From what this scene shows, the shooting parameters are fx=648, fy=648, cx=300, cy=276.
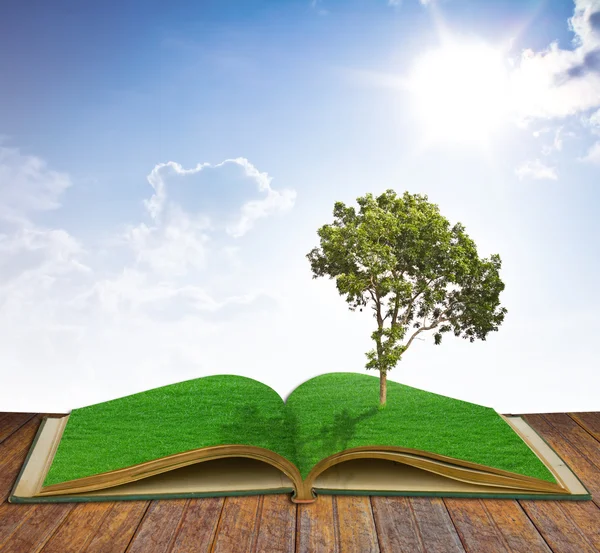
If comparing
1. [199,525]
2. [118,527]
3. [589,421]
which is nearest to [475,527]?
[199,525]

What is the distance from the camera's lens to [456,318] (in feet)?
22.2

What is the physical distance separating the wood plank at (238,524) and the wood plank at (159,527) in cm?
38

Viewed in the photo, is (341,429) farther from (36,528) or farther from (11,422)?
(11,422)

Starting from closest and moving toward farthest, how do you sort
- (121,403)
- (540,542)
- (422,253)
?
(540,542)
(422,253)
(121,403)

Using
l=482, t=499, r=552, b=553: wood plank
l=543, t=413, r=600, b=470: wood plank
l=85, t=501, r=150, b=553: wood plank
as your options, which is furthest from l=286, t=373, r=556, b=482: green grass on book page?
l=85, t=501, r=150, b=553: wood plank

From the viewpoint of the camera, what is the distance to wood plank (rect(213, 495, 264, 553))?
5.16 m

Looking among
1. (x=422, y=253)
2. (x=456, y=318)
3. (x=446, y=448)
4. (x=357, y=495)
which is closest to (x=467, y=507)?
(x=446, y=448)

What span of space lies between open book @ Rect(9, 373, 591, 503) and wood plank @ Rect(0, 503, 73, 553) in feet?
0.54

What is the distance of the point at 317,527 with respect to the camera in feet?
17.7

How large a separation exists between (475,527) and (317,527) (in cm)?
133

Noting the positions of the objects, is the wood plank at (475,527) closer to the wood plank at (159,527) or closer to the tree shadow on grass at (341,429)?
the tree shadow on grass at (341,429)

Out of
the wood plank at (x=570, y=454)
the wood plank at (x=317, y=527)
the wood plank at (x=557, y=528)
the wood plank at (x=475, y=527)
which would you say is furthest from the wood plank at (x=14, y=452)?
the wood plank at (x=570, y=454)

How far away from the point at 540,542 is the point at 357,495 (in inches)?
62.0

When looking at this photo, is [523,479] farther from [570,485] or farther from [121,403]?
[121,403]
